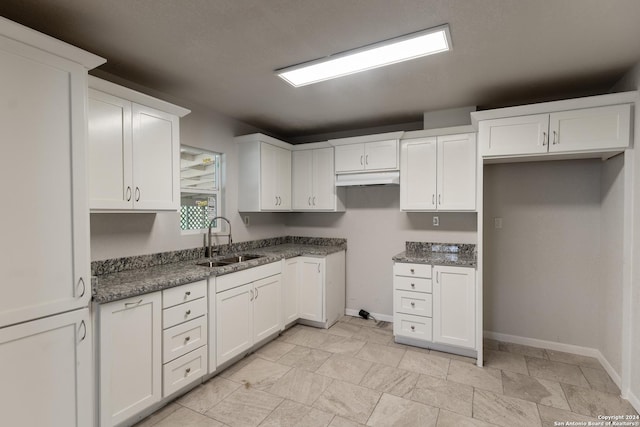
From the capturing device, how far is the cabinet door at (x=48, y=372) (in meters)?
1.46

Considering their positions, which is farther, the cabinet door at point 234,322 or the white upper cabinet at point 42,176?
the cabinet door at point 234,322

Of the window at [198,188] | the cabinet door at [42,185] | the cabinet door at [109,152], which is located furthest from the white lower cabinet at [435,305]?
the cabinet door at [42,185]

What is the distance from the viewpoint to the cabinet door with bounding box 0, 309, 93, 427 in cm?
146

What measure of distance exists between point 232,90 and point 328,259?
6.99ft

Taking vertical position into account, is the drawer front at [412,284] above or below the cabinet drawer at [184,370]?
above

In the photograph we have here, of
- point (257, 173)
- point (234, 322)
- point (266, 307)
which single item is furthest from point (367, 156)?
point (234, 322)

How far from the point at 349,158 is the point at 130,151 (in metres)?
2.39

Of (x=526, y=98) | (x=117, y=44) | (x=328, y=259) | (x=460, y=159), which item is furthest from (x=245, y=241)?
(x=526, y=98)

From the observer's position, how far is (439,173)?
130 inches

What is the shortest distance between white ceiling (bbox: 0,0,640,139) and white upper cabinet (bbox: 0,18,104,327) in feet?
1.24

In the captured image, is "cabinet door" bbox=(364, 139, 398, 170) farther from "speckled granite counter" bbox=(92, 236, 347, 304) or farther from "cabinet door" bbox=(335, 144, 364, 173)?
"speckled granite counter" bbox=(92, 236, 347, 304)

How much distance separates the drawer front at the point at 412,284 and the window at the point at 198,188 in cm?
208

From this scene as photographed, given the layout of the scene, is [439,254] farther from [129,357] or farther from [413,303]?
[129,357]

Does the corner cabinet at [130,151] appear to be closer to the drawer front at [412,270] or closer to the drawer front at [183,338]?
the drawer front at [183,338]
